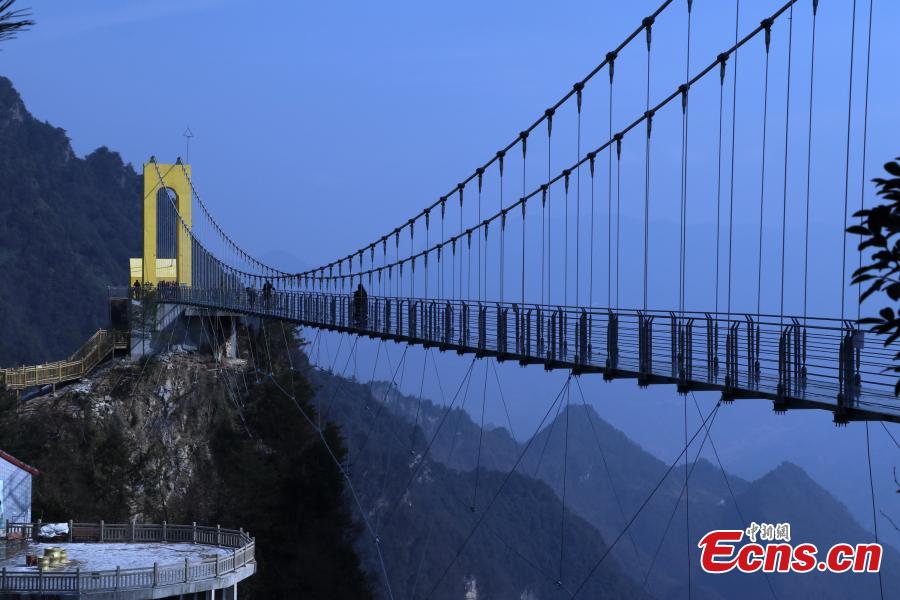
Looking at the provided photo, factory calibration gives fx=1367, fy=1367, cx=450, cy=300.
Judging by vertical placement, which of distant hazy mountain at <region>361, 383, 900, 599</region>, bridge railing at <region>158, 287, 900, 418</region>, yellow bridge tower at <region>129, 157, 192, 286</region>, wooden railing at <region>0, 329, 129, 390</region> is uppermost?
yellow bridge tower at <region>129, 157, 192, 286</region>

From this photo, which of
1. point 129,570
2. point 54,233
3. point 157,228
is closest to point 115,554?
point 129,570

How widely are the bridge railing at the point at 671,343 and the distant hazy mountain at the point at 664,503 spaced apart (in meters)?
81.9

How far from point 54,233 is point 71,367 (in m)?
57.6

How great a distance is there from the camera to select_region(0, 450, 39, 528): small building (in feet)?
103

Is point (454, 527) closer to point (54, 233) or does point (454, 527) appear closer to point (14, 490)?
point (14, 490)

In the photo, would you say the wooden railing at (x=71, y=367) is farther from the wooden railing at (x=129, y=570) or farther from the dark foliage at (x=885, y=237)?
the dark foliage at (x=885, y=237)

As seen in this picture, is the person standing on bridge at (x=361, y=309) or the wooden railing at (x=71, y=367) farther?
the wooden railing at (x=71, y=367)

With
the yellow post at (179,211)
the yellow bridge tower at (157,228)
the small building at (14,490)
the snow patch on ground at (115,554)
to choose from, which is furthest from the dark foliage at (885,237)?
the yellow post at (179,211)

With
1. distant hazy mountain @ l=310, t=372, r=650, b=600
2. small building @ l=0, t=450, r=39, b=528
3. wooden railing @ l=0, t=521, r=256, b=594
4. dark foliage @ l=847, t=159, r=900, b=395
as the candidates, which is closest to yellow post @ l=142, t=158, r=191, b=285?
distant hazy mountain @ l=310, t=372, r=650, b=600

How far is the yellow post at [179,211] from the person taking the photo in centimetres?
6156

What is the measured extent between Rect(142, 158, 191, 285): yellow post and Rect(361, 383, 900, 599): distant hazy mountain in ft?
149

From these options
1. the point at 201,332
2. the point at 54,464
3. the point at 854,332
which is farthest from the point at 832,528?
the point at 854,332

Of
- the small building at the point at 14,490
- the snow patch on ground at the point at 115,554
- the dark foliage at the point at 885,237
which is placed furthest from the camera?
the small building at the point at 14,490

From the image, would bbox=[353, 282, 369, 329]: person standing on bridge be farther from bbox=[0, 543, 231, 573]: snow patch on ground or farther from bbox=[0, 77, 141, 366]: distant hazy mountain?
bbox=[0, 77, 141, 366]: distant hazy mountain
